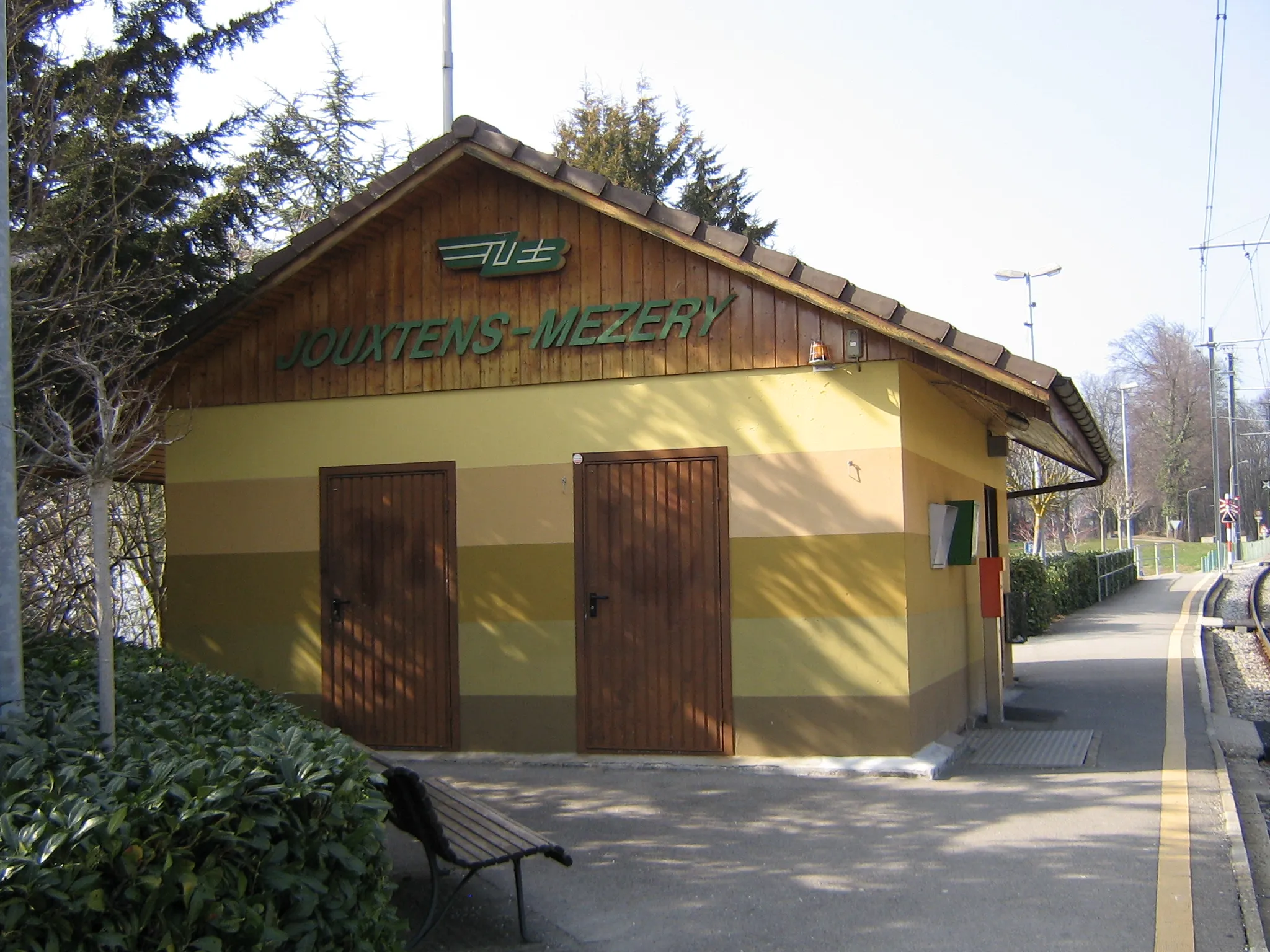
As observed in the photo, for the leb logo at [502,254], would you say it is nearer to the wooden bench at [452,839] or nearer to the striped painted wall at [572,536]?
the striped painted wall at [572,536]

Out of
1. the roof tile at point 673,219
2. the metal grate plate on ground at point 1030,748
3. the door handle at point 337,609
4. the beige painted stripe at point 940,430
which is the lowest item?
the metal grate plate on ground at point 1030,748

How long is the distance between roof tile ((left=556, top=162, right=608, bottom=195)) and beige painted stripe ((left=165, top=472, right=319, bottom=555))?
3310 mm

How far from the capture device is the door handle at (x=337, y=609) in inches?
385

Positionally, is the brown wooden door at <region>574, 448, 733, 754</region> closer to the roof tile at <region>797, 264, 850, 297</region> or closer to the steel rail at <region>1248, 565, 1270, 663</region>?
the roof tile at <region>797, 264, 850, 297</region>

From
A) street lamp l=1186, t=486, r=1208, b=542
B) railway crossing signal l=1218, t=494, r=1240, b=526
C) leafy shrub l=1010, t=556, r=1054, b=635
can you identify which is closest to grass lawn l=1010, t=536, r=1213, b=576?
street lamp l=1186, t=486, r=1208, b=542

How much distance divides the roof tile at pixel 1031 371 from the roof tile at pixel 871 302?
2.91ft

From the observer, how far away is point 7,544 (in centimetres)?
478

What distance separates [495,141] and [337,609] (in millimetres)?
4080

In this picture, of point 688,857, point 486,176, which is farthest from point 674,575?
point 486,176

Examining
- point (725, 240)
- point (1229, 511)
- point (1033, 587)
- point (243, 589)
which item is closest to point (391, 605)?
point (243, 589)

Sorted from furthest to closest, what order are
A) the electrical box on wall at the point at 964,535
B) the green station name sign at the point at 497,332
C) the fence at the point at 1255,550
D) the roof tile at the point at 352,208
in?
1. the fence at the point at 1255,550
2. the electrical box on wall at the point at 964,535
3. the roof tile at the point at 352,208
4. the green station name sign at the point at 497,332

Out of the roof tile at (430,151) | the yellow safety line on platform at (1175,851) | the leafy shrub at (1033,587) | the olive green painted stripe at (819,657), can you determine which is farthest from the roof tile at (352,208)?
the leafy shrub at (1033,587)

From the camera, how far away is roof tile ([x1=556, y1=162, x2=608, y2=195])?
8953 millimetres

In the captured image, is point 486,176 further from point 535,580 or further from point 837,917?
point 837,917
